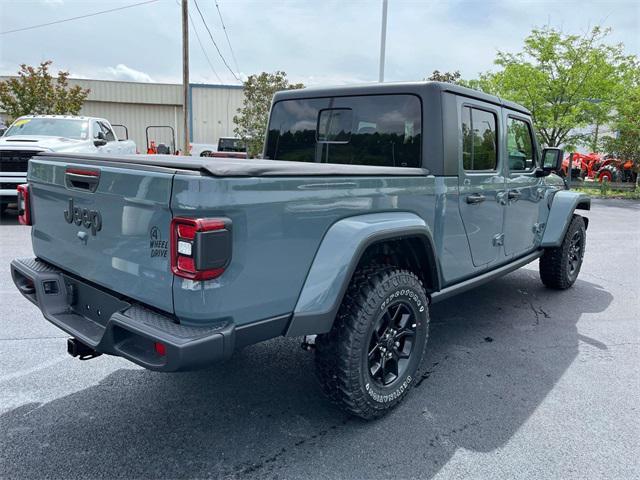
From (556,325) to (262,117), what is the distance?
2005 centimetres

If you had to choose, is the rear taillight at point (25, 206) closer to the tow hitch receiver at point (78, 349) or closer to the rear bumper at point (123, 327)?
the rear bumper at point (123, 327)

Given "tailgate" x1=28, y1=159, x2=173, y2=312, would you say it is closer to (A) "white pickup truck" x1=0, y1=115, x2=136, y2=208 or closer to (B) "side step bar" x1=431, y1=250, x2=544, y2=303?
(B) "side step bar" x1=431, y1=250, x2=544, y2=303

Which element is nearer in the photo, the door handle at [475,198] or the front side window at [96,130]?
the door handle at [475,198]

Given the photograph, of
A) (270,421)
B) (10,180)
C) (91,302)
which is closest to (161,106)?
(10,180)

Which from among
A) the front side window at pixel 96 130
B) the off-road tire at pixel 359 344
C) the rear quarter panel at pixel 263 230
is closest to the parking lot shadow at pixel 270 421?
the off-road tire at pixel 359 344

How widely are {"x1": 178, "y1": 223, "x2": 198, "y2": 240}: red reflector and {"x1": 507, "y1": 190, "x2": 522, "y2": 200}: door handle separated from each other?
3037 millimetres

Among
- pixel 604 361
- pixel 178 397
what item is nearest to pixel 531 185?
pixel 604 361

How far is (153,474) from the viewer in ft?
7.67

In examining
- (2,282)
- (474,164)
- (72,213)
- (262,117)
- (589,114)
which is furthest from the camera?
(262,117)

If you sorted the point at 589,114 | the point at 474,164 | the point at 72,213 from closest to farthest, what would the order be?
the point at 72,213, the point at 474,164, the point at 589,114

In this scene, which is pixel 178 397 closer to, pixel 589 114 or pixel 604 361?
pixel 604 361

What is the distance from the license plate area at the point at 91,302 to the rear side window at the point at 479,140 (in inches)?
97.4

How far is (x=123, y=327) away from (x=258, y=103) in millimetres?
21968

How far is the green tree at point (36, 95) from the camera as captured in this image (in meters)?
18.1
